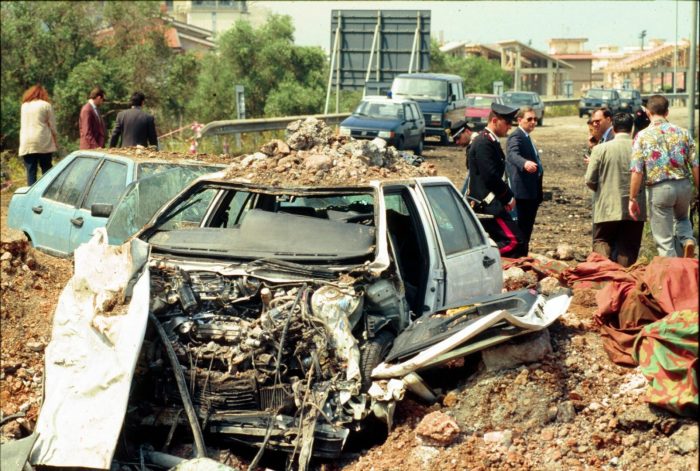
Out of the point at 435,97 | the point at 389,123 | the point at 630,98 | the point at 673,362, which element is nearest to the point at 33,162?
the point at 673,362

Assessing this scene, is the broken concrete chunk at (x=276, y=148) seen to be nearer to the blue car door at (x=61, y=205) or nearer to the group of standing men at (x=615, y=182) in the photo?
the group of standing men at (x=615, y=182)

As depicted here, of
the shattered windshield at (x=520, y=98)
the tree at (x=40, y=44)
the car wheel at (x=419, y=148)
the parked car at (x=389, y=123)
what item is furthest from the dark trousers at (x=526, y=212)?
the shattered windshield at (x=520, y=98)

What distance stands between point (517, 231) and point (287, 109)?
31620mm

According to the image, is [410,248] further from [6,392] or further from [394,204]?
[6,392]

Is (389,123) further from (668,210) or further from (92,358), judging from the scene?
(92,358)

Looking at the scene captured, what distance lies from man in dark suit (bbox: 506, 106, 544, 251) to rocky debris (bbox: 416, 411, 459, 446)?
4.74 metres

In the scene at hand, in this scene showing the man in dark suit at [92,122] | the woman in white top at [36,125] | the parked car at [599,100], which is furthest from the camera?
the parked car at [599,100]

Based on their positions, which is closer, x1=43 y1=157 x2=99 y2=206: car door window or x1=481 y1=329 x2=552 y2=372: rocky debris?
x1=481 y1=329 x2=552 y2=372: rocky debris

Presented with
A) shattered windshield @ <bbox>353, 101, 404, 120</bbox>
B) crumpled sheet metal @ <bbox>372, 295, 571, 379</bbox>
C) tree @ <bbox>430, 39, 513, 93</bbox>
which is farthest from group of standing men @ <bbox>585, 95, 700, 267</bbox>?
tree @ <bbox>430, 39, 513, 93</bbox>

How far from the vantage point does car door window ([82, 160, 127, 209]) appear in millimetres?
9904

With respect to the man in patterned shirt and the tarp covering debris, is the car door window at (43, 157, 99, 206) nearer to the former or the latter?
the man in patterned shirt

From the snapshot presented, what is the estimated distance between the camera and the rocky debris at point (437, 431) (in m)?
5.66

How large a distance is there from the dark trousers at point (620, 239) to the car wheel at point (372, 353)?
4407mm

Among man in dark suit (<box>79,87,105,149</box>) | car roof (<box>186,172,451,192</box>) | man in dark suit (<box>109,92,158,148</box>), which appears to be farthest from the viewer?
man in dark suit (<box>79,87,105,149</box>)
